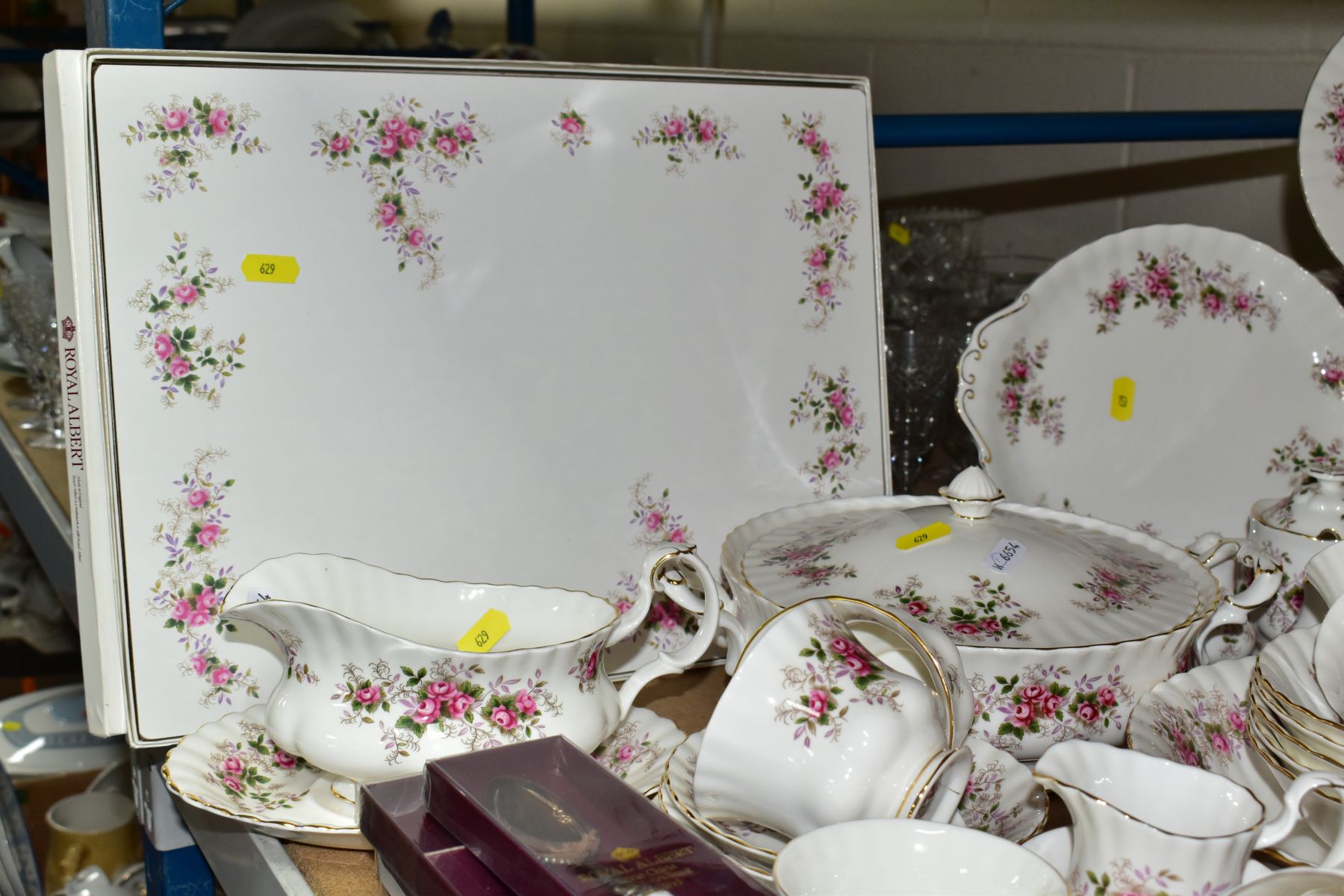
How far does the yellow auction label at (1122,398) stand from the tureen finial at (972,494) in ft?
1.07

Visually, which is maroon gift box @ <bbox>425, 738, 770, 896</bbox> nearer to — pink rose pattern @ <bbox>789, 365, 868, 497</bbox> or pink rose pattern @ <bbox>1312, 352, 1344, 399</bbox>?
pink rose pattern @ <bbox>789, 365, 868, 497</bbox>

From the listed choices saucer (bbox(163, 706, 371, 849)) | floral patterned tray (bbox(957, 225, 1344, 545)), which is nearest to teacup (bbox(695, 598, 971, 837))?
saucer (bbox(163, 706, 371, 849))

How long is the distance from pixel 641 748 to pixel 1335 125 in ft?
2.48

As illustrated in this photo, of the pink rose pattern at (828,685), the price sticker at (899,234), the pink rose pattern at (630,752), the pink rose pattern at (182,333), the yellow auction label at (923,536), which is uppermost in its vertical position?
the price sticker at (899,234)

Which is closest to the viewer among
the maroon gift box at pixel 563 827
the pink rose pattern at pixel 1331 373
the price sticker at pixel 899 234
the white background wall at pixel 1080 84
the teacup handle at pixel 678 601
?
the maroon gift box at pixel 563 827

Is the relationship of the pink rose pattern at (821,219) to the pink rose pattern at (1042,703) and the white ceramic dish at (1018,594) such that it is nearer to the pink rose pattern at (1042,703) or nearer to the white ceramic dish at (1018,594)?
the white ceramic dish at (1018,594)

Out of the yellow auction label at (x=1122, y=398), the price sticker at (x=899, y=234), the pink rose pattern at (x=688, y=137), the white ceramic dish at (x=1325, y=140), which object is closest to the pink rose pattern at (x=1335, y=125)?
the white ceramic dish at (x=1325, y=140)

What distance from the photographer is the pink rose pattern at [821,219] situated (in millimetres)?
965

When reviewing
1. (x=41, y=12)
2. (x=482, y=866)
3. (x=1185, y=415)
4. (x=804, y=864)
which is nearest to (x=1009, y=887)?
(x=804, y=864)

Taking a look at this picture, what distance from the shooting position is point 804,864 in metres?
0.54

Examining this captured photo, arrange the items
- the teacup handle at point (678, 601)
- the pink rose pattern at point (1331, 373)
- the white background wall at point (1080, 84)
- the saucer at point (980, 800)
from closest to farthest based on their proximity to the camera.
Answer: the saucer at point (980, 800) → the teacup handle at point (678, 601) → the pink rose pattern at point (1331, 373) → the white background wall at point (1080, 84)

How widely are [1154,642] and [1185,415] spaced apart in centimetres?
42

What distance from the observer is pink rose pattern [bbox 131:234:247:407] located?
30.6 inches

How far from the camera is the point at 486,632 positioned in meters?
0.79
